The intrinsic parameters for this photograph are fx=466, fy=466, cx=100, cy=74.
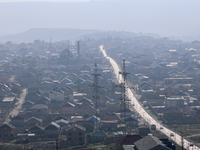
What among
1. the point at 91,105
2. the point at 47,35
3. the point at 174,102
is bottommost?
the point at 91,105

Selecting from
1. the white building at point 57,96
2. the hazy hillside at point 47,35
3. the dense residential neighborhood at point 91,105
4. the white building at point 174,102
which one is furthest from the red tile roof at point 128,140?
the hazy hillside at point 47,35

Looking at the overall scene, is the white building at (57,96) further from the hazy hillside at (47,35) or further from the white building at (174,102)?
the hazy hillside at (47,35)

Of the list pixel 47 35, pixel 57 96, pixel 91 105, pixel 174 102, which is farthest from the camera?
pixel 47 35

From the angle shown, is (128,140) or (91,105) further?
(91,105)

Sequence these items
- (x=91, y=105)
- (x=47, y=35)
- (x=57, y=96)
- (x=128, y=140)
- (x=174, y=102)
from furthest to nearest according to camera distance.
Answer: (x=47, y=35)
(x=57, y=96)
(x=91, y=105)
(x=174, y=102)
(x=128, y=140)

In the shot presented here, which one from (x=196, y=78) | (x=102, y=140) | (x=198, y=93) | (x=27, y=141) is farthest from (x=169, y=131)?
(x=196, y=78)

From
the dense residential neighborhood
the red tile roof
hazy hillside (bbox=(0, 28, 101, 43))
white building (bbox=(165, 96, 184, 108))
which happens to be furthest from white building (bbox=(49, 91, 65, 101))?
hazy hillside (bbox=(0, 28, 101, 43))

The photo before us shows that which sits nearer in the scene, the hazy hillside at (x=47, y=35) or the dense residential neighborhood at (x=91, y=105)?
the dense residential neighborhood at (x=91, y=105)

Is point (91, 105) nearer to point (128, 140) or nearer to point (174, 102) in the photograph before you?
point (174, 102)

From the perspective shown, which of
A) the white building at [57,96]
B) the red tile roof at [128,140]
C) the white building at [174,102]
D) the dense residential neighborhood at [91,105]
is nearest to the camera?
the red tile roof at [128,140]

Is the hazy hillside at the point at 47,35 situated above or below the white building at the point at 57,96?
above

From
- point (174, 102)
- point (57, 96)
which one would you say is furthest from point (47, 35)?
point (174, 102)
